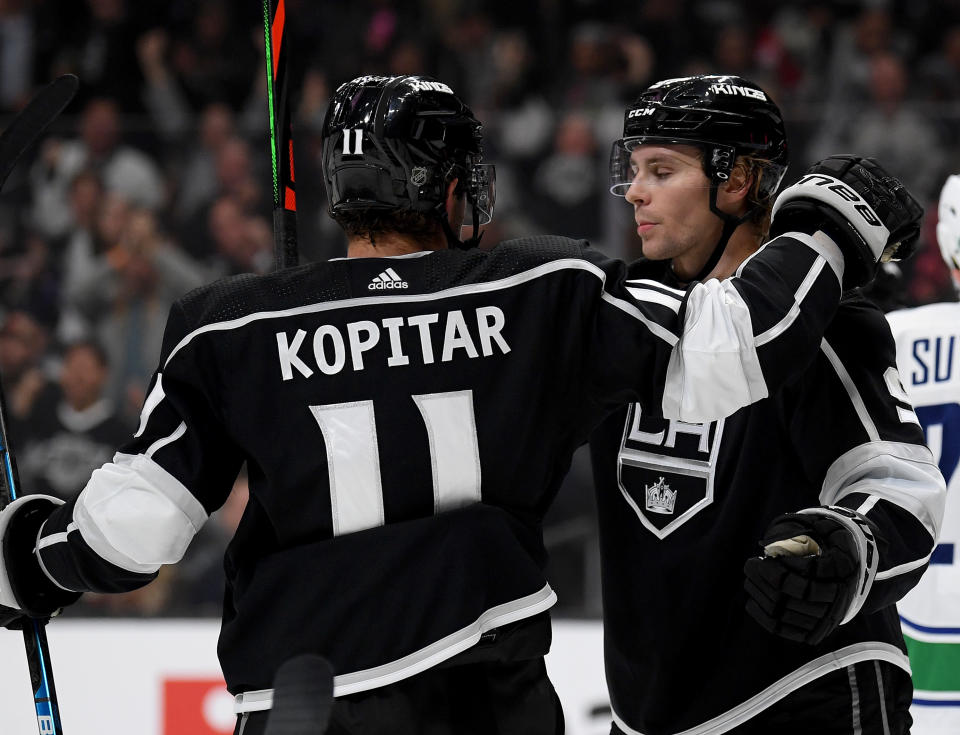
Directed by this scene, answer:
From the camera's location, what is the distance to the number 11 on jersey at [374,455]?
160cm

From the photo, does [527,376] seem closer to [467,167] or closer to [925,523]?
[467,167]

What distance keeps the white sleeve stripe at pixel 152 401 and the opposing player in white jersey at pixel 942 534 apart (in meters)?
1.51

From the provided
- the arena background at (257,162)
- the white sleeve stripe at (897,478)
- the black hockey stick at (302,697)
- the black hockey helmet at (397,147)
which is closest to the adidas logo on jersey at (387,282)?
the black hockey helmet at (397,147)

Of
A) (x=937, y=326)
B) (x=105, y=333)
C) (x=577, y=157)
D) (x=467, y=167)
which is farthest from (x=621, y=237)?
(x=467, y=167)

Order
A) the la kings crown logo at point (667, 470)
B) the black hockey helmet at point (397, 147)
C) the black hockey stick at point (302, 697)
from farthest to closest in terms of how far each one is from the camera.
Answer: the la kings crown logo at point (667, 470)
the black hockey helmet at point (397, 147)
the black hockey stick at point (302, 697)

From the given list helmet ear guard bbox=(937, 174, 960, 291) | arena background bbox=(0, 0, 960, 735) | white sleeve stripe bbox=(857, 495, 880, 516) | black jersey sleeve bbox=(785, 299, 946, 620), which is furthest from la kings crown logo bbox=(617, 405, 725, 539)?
arena background bbox=(0, 0, 960, 735)

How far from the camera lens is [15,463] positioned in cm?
201

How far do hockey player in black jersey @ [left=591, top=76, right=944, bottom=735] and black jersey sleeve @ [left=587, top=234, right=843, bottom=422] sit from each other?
0.04 m

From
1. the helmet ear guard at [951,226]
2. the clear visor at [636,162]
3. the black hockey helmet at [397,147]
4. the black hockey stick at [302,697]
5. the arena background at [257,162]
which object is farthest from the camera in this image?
the arena background at [257,162]

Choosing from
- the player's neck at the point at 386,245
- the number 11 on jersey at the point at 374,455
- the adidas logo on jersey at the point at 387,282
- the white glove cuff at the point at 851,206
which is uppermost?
the white glove cuff at the point at 851,206

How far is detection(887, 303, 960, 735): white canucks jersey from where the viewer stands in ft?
8.12

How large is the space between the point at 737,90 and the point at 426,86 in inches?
22.3

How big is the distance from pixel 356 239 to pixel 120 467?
437 mm

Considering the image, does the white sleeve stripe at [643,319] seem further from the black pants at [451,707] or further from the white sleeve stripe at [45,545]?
the white sleeve stripe at [45,545]
